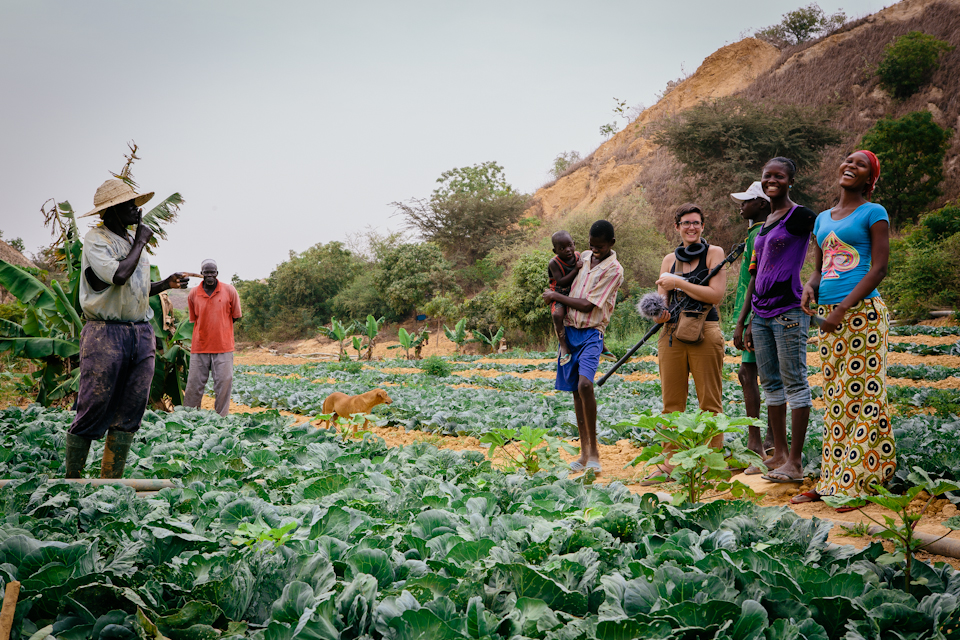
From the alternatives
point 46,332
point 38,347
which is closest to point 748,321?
point 38,347

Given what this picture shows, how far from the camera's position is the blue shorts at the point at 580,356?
4422 millimetres

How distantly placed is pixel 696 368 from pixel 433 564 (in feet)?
8.18

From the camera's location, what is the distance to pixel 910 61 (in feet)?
85.3

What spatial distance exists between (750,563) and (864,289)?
5.66ft

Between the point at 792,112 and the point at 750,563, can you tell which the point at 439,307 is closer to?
the point at 792,112

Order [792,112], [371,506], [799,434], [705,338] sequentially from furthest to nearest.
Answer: [792,112] < [705,338] < [799,434] < [371,506]

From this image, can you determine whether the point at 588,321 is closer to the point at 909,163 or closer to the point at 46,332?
the point at 46,332

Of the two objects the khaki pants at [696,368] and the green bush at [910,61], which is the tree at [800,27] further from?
the khaki pants at [696,368]

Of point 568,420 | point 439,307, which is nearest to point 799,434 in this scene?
point 568,420

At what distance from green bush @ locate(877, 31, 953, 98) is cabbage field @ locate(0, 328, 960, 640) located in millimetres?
29432

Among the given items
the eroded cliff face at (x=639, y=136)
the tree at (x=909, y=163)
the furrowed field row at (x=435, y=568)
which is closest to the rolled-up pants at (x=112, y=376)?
the furrowed field row at (x=435, y=568)

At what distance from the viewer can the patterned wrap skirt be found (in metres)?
3.20

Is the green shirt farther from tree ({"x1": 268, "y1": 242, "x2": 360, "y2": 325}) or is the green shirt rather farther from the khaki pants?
tree ({"x1": 268, "y1": 242, "x2": 360, "y2": 325})

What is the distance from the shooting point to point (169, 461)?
4.28 meters
